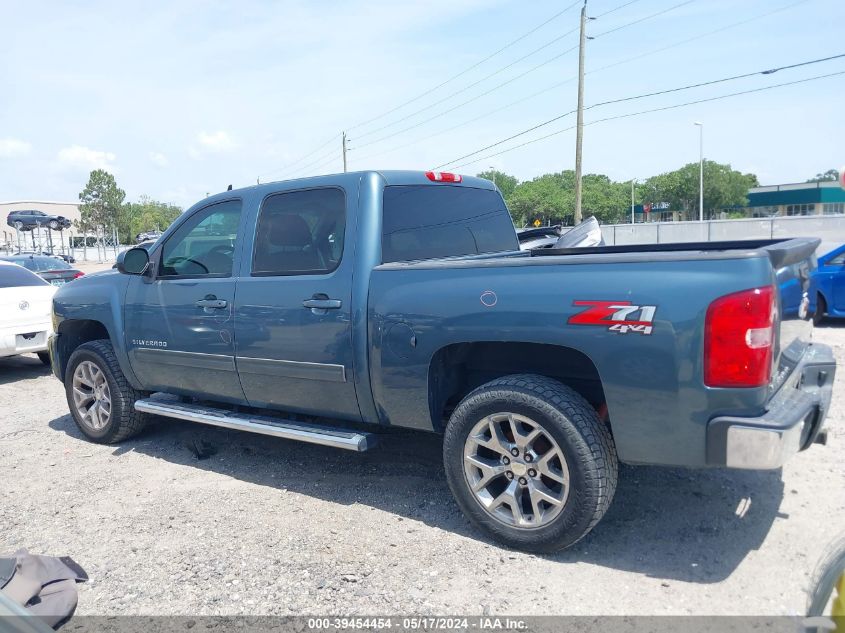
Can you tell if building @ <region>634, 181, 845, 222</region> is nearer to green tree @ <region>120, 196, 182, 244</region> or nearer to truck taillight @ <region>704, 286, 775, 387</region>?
green tree @ <region>120, 196, 182, 244</region>

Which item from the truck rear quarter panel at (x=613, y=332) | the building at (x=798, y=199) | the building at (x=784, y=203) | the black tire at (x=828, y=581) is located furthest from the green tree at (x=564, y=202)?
the black tire at (x=828, y=581)

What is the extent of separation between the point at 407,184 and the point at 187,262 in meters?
1.79

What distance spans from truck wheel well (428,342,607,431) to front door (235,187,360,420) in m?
0.53

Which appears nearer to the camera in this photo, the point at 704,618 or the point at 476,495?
the point at 704,618

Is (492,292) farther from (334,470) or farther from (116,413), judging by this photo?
(116,413)

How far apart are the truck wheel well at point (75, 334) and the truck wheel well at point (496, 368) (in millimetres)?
3397

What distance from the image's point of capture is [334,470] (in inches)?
189

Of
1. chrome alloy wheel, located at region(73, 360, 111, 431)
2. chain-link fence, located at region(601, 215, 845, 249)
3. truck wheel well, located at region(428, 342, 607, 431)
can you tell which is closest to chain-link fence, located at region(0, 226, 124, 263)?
chain-link fence, located at region(601, 215, 845, 249)

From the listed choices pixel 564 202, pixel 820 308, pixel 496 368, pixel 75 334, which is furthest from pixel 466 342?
pixel 564 202

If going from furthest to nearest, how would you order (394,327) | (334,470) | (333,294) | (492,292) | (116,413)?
(116,413), (334,470), (333,294), (394,327), (492,292)

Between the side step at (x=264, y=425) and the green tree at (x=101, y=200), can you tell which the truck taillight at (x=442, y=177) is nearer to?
the side step at (x=264, y=425)

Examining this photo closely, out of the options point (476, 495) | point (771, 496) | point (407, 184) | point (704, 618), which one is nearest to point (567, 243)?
point (407, 184)

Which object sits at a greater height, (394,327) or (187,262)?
(187,262)

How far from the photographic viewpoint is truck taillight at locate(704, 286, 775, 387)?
9.16ft
